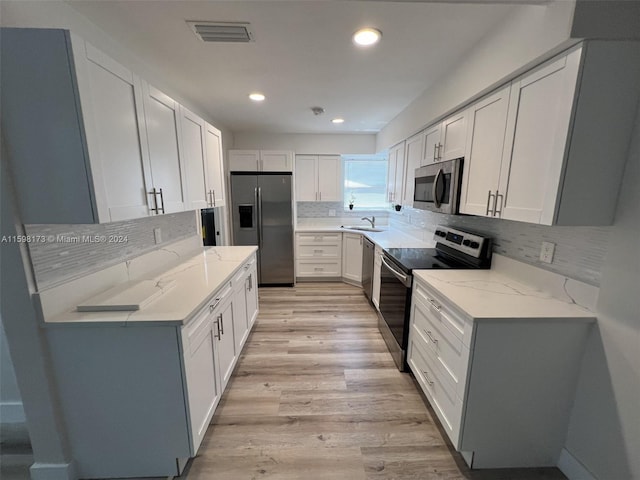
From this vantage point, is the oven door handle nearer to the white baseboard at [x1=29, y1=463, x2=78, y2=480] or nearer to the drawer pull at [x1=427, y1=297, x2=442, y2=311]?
the drawer pull at [x1=427, y1=297, x2=442, y2=311]

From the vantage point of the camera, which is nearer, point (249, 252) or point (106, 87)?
point (106, 87)

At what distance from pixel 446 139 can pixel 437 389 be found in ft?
6.52

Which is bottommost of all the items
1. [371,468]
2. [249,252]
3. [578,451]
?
[371,468]

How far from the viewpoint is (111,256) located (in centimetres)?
169

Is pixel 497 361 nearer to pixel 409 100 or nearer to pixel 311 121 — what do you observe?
pixel 409 100

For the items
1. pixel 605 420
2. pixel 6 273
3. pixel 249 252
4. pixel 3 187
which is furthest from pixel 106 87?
pixel 605 420

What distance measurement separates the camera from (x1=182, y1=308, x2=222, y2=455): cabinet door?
54.5 inches

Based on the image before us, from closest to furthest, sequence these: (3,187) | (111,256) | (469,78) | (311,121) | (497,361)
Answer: (3,187) → (497,361) → (111,256) → (469,78) → (311,121)

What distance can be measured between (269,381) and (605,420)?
206cm

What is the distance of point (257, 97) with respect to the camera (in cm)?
277

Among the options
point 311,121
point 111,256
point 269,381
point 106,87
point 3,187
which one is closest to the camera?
point 3,187

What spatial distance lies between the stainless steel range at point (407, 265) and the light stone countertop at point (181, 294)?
Answer: 140 centimetres

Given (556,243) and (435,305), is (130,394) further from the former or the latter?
(556,243)

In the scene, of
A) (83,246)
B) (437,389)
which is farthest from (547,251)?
(83,246)
